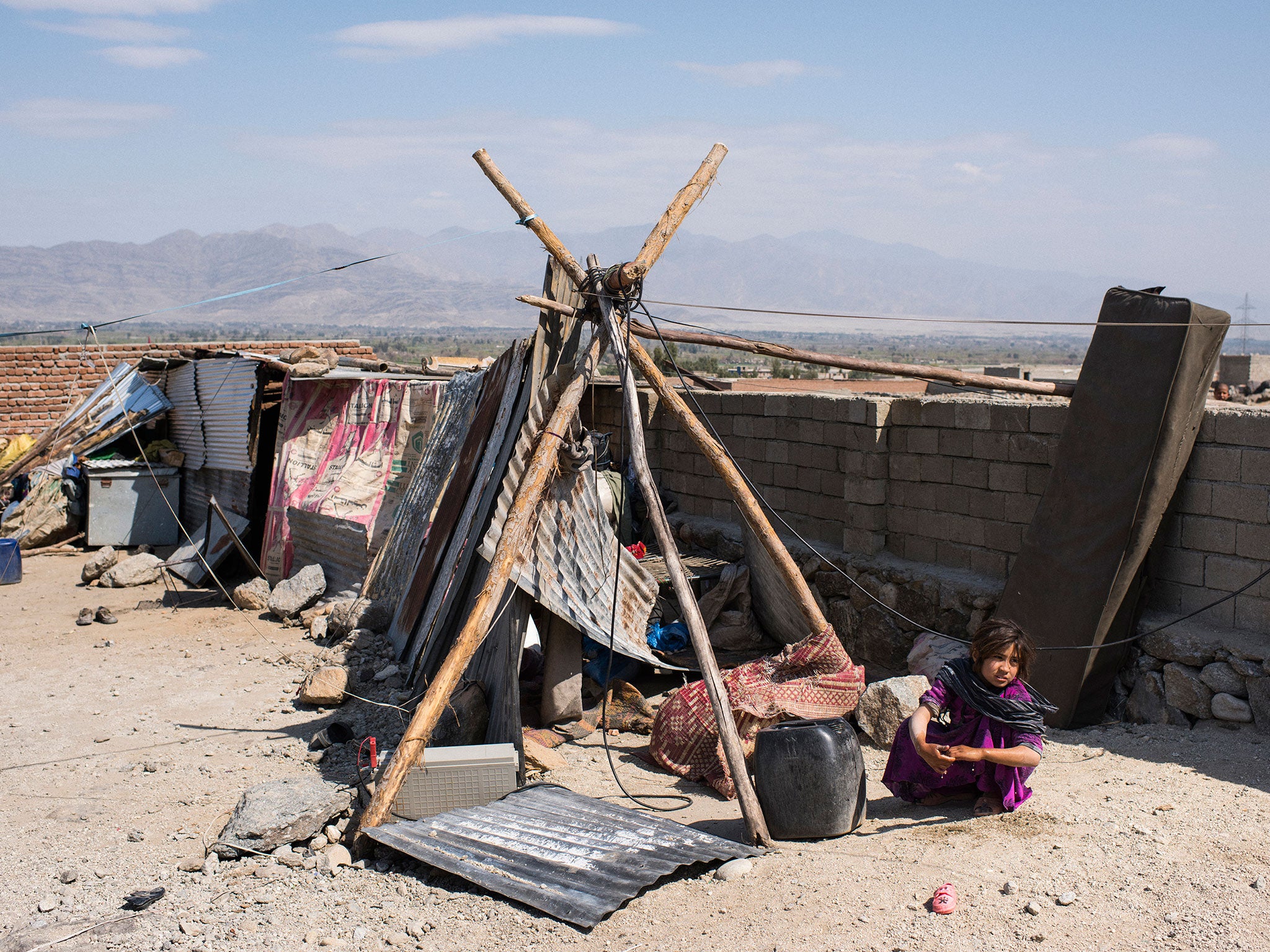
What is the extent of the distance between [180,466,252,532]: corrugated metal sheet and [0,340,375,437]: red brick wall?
14.6 ft

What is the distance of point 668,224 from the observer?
571 centimetres

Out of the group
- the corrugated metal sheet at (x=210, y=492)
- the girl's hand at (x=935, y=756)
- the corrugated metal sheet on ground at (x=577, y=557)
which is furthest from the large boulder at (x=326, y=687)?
the corrugated metal sheet at (x=210, y=492)

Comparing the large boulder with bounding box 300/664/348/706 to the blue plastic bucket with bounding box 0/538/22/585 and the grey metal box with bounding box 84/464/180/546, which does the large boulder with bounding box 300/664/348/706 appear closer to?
the blue plastic bucket with bounding box 0/538/22/585

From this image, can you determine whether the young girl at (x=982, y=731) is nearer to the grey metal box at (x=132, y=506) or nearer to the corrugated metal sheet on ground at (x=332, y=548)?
the corrugated metal sheet on ground at (x=332, y=548)

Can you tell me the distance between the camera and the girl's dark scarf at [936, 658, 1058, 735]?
14.0 feet

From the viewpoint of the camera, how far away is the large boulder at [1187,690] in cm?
520

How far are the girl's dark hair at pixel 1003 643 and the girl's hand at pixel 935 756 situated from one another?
0.39m

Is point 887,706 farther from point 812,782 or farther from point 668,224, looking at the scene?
point 668,224

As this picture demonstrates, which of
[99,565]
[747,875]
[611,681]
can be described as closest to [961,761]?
[747,875]

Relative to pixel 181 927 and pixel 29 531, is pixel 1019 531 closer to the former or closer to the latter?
pixel 181 927

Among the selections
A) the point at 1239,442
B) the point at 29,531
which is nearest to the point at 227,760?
the point at 1239,442

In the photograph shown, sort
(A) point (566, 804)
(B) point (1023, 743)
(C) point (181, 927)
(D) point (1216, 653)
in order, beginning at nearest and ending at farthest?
(C) point (181, 927) < (B) point (1023, 743) < (A) point (566, 804) < (D) point (1216, 653)

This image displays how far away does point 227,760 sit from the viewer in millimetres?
5914

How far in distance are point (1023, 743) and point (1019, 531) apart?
2153mm
